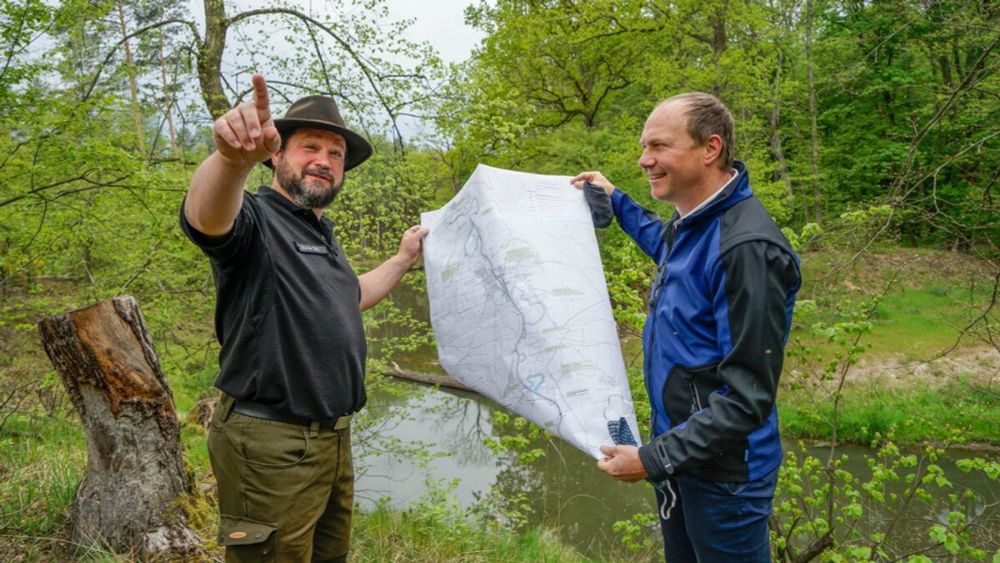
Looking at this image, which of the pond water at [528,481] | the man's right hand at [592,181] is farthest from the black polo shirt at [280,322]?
the pond water at [528,481]

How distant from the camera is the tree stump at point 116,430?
2682 millimetres

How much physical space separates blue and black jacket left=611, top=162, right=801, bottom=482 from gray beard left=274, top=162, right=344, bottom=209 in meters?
1.24

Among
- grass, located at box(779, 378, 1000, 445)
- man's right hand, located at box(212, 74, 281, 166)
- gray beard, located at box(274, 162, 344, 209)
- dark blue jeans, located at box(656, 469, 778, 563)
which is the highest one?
man's right hand, located at box(212, 74, 281, 166)

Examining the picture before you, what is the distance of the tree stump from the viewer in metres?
2.68

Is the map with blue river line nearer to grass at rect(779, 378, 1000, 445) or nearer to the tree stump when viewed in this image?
the tree stump

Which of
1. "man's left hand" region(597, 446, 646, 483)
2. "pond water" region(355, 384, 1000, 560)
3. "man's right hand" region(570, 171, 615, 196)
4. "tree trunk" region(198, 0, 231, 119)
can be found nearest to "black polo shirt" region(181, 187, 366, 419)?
"man's left hand" region(597, 446, 646, 483)

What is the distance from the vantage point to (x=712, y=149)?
6.07ft

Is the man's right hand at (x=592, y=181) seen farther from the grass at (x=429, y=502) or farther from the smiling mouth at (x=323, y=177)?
the grass at (x=429, y=502)

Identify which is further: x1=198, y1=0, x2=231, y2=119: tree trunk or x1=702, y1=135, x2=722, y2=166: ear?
x1=198, y1=0, x2=231, y2=119: tree trunk

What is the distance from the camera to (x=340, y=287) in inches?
88.4

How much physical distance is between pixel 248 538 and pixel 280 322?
2.21ft

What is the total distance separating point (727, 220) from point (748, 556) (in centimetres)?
96

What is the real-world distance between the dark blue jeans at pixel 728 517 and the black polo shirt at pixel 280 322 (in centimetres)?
116

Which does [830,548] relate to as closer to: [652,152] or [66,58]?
[652,152]
